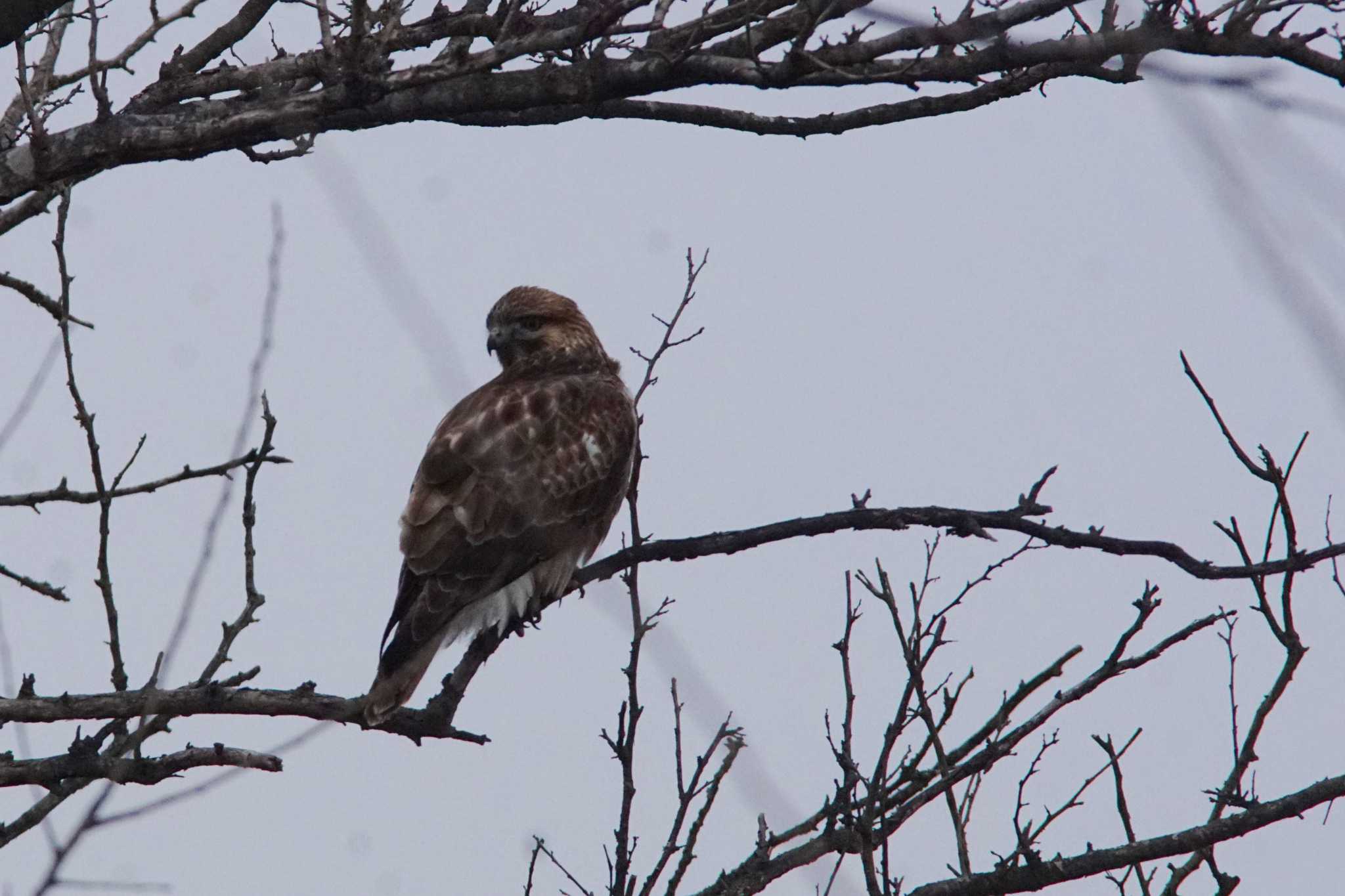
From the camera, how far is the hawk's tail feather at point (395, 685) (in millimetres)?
5223

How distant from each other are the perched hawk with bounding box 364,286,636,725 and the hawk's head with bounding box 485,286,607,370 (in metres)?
0.35

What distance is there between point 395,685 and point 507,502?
1426mm

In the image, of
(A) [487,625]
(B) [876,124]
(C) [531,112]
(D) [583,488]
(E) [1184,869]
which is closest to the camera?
(B) [876,124]

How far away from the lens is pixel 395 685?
571 cm

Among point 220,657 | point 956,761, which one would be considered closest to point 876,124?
point 956,761

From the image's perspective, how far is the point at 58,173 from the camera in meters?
3.68

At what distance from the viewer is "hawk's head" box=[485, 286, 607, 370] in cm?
840

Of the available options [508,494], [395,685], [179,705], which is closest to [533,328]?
[508,494]

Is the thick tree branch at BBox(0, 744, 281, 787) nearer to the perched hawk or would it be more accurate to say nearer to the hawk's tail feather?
the hawk's tail feather

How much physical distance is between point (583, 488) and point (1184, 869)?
349 cm

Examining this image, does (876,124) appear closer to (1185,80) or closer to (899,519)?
(899,519)

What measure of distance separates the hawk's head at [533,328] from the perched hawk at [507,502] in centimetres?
35

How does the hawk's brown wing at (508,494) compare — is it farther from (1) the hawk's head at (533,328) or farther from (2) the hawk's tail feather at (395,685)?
(1) the hawk's head at (533,328)

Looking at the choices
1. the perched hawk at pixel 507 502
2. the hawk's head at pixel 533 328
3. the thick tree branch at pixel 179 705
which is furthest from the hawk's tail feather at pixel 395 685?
the hawk's head at pixel 533 328
